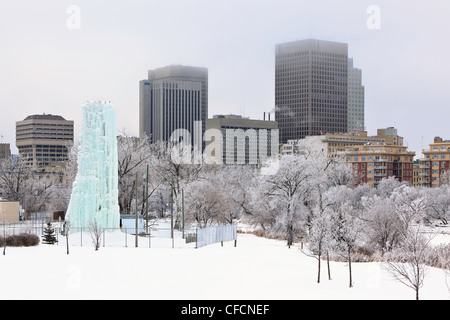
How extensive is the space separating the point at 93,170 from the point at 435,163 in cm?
10858

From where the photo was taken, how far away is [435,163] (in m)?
153

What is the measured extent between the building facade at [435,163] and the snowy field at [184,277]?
355 ft

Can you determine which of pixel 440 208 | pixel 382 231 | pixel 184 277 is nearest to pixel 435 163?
pixel 440 208

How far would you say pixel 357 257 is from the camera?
47.2 meters

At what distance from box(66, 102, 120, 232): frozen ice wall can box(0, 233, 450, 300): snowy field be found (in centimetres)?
879

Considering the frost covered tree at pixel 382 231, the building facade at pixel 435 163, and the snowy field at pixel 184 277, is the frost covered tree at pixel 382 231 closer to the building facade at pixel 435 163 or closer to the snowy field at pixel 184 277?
the snowy field at pixel 184 277

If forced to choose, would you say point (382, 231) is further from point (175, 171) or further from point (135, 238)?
point (175, 171)

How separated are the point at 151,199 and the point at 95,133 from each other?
45565 mm

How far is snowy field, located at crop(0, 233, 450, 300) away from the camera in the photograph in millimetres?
32125

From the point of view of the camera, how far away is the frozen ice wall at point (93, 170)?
200 ft

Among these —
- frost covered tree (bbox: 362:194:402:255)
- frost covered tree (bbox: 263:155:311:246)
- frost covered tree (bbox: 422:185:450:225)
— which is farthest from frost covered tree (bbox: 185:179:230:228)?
frost covered tree (bbox: 422:185:450:225)

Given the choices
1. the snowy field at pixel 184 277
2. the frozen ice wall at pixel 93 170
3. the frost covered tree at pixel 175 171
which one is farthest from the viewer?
the frost covered tree at pixel 175 171

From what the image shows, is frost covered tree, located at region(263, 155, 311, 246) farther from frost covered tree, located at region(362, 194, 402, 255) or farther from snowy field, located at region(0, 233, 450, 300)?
snowy field, located at region(0, 233, 450, 300)

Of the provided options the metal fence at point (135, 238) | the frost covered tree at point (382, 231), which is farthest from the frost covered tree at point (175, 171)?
the frost covered tree at point (382, 231)
